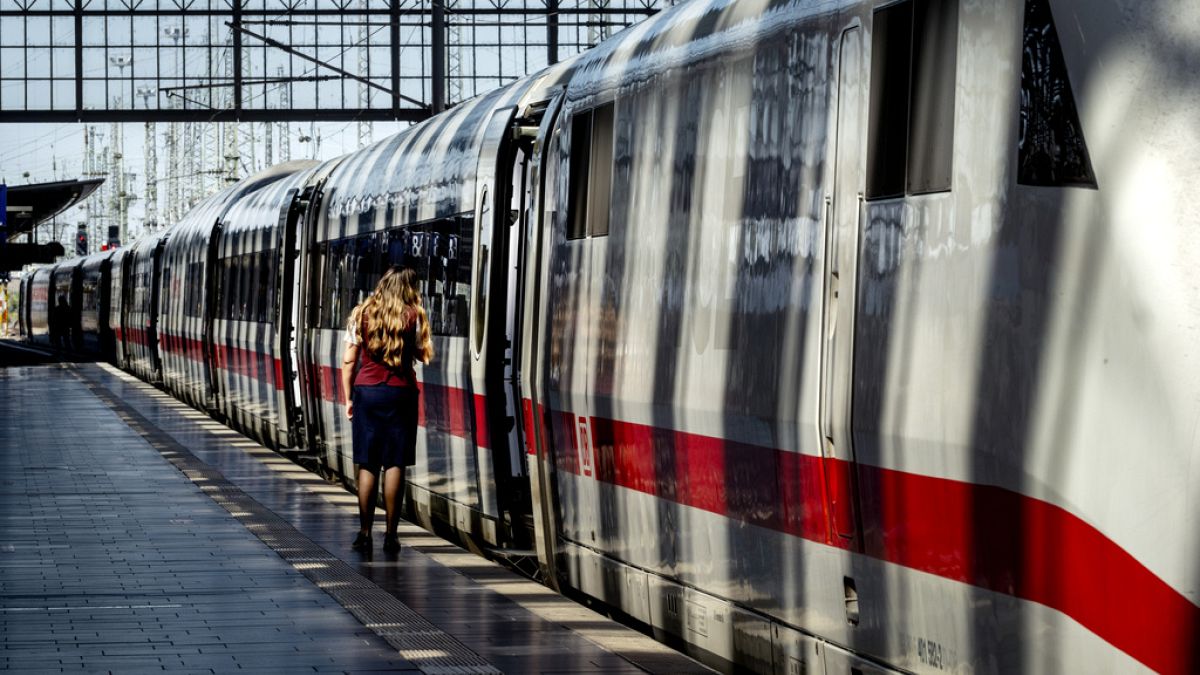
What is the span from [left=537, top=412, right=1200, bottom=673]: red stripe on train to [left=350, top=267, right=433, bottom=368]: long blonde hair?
400cm

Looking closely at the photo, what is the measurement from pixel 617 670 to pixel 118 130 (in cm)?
10755

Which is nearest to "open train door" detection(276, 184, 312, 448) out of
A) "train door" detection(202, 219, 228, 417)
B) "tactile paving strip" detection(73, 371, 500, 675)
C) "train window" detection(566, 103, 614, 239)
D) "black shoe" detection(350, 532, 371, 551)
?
"tactile paving strip" detection(73, 371, 500, 675)

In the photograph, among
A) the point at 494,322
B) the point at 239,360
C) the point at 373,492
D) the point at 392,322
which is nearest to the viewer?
the point at 494,322

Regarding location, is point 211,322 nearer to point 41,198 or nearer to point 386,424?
point 386,424

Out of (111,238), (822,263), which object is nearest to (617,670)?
(822,263)

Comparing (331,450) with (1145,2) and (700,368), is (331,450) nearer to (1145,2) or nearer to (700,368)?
(700,368)

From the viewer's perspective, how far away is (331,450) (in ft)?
63.3

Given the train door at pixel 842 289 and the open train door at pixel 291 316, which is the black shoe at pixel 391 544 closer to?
the train door at pixel 842 289

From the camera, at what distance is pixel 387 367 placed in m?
12.9

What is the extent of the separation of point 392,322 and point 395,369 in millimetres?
298

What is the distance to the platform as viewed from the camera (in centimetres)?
922

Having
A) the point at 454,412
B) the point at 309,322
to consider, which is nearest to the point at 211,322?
the point at 309,322

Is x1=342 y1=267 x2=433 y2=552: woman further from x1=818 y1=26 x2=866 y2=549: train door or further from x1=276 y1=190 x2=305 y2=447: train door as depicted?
x1=276 y1=190 x2=305 y2=447: train door

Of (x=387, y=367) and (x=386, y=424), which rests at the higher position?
(x=387, y=367)
